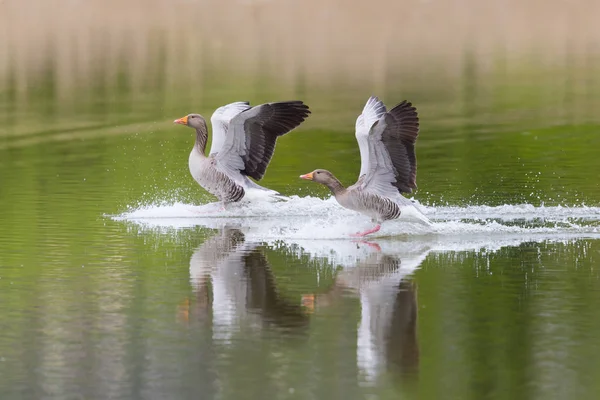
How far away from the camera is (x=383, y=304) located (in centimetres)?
1191

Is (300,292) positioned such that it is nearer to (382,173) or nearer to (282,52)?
(382,173)

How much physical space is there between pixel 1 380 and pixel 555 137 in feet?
77.0

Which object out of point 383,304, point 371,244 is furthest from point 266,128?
point 383,304

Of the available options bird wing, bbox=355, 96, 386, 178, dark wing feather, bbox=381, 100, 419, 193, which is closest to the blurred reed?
bird wing, bbox=355, 96, 386, 178

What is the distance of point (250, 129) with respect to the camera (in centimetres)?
2036

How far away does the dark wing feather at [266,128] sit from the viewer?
19984 mm

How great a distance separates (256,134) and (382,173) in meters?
3.89

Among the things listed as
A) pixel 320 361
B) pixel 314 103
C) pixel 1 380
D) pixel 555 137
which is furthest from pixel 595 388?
pixel 314 103

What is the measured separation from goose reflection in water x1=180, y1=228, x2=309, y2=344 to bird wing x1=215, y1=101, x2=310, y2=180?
14.0 ft

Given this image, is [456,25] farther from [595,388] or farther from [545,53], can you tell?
[595,388]

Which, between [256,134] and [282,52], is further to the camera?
[282,52]

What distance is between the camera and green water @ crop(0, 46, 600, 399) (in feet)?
31.0

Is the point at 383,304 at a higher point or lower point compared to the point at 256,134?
lower

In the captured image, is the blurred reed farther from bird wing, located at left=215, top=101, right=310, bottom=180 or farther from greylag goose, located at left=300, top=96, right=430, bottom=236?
greylag goose, located at left=300, top=96, right=430, bottom=236
